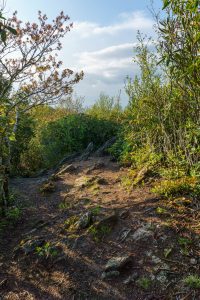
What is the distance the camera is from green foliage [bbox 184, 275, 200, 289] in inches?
150

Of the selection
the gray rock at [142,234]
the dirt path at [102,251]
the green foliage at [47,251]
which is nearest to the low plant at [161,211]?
the dirt path at [102,251]

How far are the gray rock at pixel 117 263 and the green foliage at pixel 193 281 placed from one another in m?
0.84

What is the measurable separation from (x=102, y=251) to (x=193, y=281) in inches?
56.3

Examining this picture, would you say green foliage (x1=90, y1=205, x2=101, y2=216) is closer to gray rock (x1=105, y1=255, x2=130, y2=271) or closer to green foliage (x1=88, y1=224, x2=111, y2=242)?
green foliage (x1=88, y1=224, x2=111, y2=242)

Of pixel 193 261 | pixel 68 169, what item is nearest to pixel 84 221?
pixel 193 261

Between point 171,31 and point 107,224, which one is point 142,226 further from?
point 171,31

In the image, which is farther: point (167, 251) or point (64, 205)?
point (64, 205)

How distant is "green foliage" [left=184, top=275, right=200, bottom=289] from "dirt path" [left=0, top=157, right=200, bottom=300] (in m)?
0.06

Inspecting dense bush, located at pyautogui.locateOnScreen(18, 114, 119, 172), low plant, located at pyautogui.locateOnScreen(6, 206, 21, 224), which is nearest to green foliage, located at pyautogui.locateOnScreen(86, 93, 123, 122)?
dense bush, located at pyautogui.locateOnScreen(18, 114, 119, 172)

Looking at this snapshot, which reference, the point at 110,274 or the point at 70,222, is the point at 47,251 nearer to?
the point at 70,222

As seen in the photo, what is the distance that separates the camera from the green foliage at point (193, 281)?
3.81m

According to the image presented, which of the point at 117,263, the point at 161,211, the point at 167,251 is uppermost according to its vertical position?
the point at 161,211

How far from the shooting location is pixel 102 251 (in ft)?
15.6

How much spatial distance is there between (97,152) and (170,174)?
4896mm
